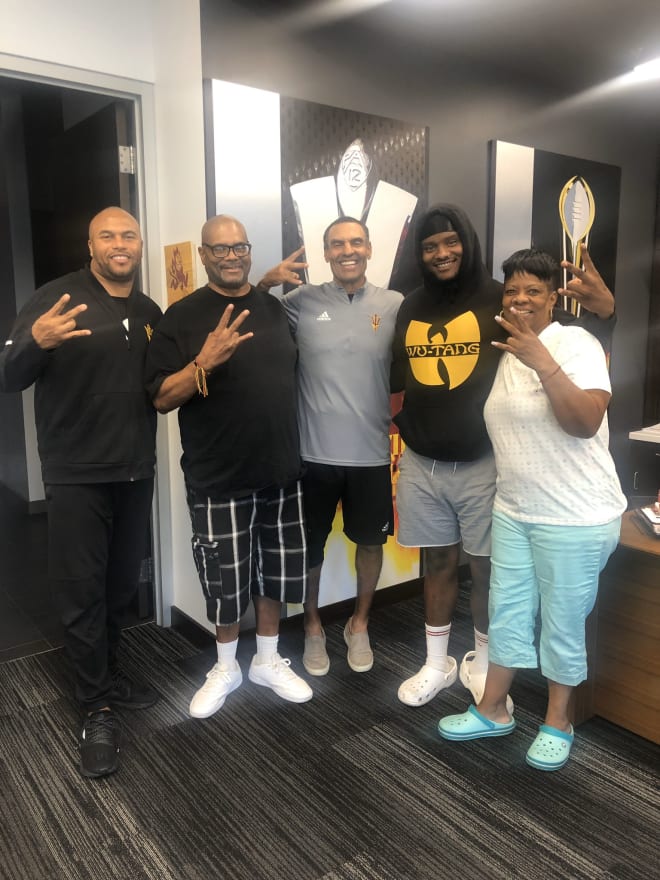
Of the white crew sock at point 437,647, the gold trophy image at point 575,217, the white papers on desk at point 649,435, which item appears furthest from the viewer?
the gold trophy image at point 575,217

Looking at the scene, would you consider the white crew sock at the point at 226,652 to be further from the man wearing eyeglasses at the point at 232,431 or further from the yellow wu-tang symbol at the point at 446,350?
the yellow wu-tang symbol at the point at 446,350

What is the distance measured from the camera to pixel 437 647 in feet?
7.76

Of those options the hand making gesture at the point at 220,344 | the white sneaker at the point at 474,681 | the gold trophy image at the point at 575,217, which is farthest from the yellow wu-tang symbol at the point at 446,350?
the gold trophy image at the point at 575,217

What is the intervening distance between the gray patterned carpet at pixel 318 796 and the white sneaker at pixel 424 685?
38mm

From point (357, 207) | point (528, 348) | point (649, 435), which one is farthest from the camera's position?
point (649, 435)

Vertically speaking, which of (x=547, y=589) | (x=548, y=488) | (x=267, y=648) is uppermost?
(x=548, y=488)

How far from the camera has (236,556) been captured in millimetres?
2182

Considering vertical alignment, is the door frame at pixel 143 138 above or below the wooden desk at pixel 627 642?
above

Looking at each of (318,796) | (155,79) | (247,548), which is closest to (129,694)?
(247,548)

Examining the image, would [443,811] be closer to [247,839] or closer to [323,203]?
[247,839]

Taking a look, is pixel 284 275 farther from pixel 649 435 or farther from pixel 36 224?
pixel 36 224

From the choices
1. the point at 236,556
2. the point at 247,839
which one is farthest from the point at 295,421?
the point at 247,839

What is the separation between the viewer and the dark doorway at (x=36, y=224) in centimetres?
272

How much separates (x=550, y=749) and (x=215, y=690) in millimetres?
1041
